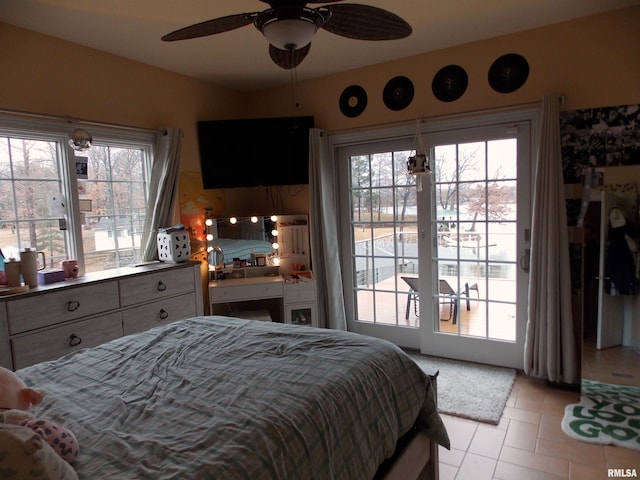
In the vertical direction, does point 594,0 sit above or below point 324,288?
above

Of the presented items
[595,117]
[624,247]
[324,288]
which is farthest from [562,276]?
[324,288]

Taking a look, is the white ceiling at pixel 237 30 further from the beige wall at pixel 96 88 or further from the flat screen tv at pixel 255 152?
the flat screen tv at pixel 255 152

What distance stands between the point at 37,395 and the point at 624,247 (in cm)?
314

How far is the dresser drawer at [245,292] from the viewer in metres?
3.59

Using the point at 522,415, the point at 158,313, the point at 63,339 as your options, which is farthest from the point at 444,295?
the point at 63,339

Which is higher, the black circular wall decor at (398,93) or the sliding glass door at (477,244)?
the black circular wall decor at (398,93)

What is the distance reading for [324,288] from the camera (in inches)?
157

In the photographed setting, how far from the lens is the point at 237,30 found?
9.05ft

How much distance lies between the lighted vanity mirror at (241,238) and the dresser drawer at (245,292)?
33 centimetres

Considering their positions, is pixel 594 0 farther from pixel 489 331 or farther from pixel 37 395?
pixel 37 395

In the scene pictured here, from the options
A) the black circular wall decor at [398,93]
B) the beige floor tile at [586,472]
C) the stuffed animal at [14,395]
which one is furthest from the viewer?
the black circular wall decor at [398,93]

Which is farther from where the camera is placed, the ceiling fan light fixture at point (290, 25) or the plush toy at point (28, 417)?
the ceiling fan light fixture at point (290, 25)

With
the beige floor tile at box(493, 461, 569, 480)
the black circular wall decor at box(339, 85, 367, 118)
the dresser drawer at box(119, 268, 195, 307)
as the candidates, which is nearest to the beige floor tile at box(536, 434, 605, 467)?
the beige floor tile at box(493, 461, 569, 480)

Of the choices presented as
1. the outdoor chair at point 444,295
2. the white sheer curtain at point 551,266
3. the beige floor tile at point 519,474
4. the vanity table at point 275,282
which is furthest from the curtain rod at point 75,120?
the beige floor tile at point 519,474
